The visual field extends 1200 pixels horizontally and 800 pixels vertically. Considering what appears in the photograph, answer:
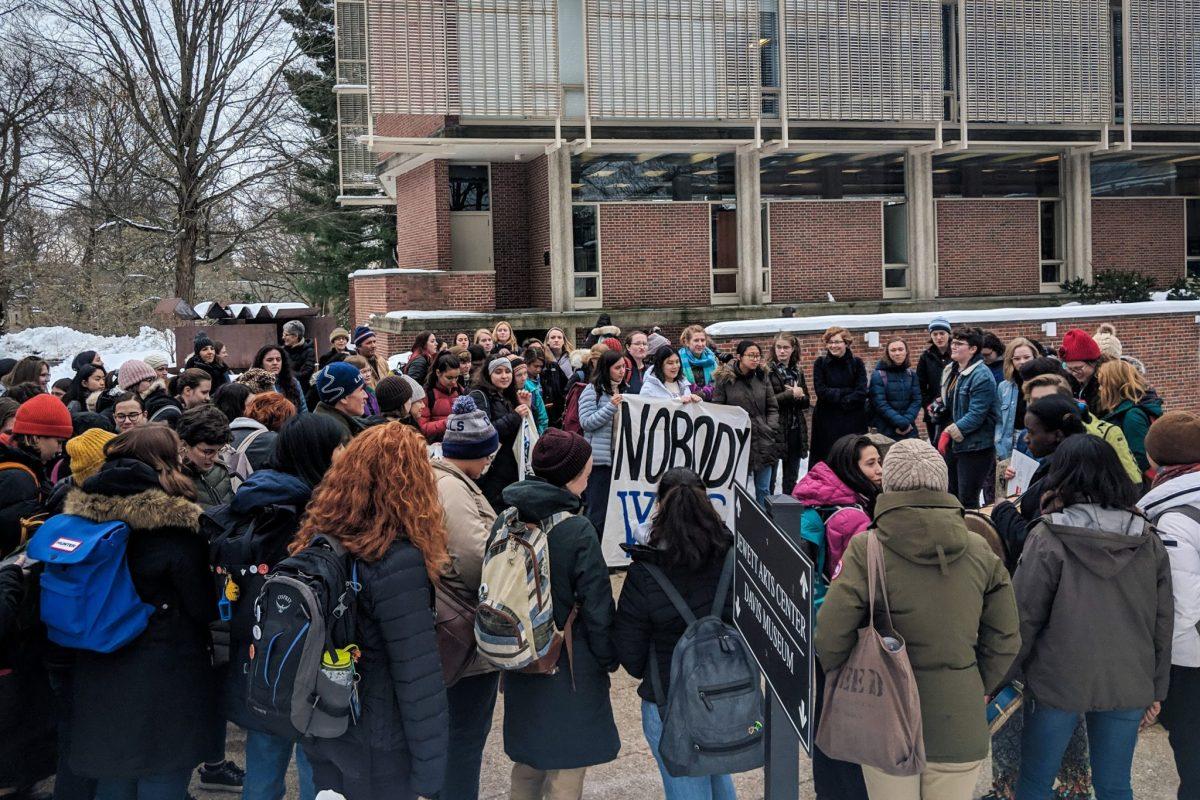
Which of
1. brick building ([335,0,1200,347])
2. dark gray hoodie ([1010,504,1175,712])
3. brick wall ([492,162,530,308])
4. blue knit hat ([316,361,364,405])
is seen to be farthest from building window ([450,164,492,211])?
dark gray hoodie ([1010,504,1175,712])

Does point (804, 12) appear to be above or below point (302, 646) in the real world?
above

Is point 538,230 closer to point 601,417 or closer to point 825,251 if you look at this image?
point 825,251

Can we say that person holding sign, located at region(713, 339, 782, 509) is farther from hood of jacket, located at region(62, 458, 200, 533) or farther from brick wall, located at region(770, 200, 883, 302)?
brick wall, located at region(770, 200, 883, 302)

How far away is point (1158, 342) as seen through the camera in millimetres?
18969

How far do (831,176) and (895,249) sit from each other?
2.53m

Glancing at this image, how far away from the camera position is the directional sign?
3127 millimetres

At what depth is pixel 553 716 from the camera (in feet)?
14.5

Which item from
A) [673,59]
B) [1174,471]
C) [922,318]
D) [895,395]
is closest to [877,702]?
[1174,471]

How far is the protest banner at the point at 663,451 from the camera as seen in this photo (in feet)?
29.3

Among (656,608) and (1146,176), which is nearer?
(656,608)

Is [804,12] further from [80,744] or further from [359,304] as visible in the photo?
[80,744]

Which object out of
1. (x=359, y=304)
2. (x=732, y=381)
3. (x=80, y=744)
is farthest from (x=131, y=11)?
(x=80, y=744)

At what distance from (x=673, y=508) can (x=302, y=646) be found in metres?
1.51

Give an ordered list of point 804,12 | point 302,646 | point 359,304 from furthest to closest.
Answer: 1. point 359,304
2. point 804,12
3. point 302,646
